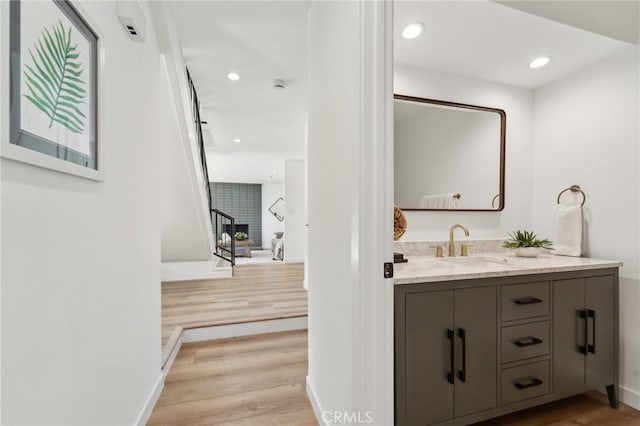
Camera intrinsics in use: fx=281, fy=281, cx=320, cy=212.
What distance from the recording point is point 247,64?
252 centimetres

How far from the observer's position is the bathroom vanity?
1.24 m

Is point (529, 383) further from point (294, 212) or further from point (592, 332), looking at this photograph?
point (294, 212)

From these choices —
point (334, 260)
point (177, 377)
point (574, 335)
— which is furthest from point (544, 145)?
point (177, 377)

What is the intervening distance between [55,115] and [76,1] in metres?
0.41

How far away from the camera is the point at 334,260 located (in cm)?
136

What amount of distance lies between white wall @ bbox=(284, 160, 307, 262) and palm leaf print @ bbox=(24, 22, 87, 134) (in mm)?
5356

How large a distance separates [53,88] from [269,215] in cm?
1016

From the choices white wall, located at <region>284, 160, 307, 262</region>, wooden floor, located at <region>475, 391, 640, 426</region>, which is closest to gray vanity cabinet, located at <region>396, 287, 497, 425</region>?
wooden floor, located at <region>475, 391, 640, 426</region>

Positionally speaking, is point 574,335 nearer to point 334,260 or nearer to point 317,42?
point 334,260

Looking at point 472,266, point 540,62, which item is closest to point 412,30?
point 540,62

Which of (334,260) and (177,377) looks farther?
(177,377)

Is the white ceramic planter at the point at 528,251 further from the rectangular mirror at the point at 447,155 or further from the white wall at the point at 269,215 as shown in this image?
the white wall at the point at 269,215

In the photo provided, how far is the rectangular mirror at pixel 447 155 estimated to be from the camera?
2.04 metres

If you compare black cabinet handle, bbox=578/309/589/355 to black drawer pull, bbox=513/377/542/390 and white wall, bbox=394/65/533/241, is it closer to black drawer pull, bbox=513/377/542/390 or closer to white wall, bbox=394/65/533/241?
black drawer pull, bbox=513/377/542/390
